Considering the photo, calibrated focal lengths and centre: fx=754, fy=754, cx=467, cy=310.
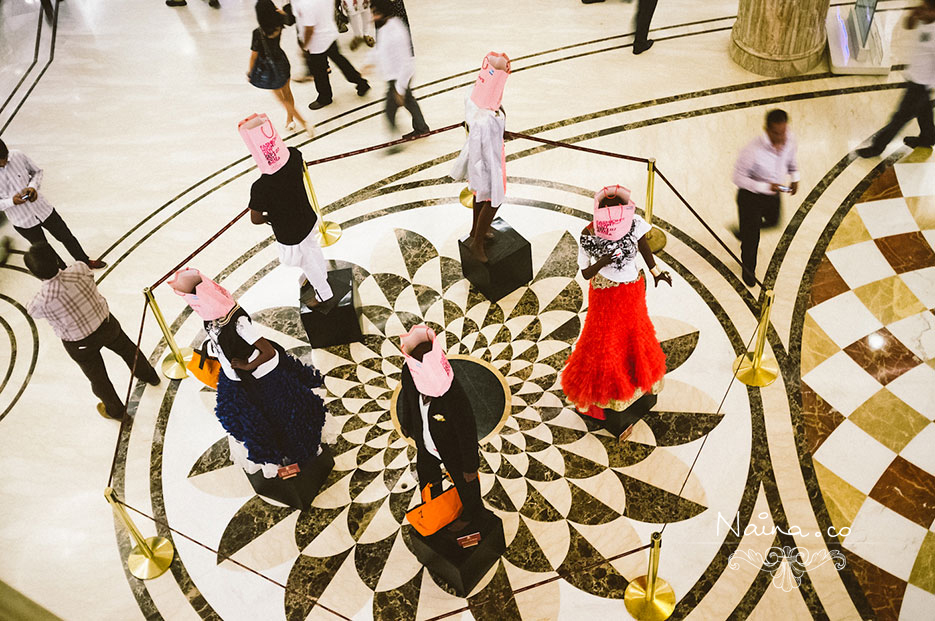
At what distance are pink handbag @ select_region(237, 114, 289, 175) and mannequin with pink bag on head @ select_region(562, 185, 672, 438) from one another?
1.77 meters

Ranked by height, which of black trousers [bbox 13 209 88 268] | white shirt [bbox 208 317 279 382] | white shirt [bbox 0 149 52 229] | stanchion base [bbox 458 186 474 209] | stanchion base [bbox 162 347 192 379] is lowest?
stanchion base [bbox 162 347 192 379]

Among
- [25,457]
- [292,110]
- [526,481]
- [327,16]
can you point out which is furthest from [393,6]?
[25,457]

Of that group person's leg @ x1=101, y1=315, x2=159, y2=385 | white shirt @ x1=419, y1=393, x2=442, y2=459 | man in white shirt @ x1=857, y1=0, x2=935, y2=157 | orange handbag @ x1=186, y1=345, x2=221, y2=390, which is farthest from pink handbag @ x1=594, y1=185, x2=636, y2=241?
man in white shirt @ x1=857, y1=0, x2=935, y2=157

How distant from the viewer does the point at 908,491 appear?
4121 mm

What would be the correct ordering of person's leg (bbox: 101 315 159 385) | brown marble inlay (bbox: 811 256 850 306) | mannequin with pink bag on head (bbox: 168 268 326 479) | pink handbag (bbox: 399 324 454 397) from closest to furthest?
pink handbag (bbox: 399 324 454 397)
mannequin with pink bag on head (bbox: 168 268 326 479)
person's leg (bbox: 101 315 159 385)
brown marble inlay (bbox: 811 256 850 306)

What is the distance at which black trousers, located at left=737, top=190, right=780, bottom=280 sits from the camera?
4953 mm

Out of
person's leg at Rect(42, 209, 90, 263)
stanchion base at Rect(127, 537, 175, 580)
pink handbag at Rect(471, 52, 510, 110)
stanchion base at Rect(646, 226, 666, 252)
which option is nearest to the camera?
stanchion base at Rect(127, 537, 175, 580)

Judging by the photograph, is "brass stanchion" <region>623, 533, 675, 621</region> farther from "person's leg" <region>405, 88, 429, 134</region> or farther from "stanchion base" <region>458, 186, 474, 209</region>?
"person's leg" <region>405, 88, 429, 134</region>

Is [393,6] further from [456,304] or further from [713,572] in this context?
[713,572]

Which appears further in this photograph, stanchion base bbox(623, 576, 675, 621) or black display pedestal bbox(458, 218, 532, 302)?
black display pedestal bbox(458, 218, 532, 302)

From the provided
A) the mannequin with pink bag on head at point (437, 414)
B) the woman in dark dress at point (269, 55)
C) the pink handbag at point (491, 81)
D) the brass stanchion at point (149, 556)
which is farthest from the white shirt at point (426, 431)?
the woman in dark dress at point (269, 55)

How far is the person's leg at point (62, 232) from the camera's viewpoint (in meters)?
5.71

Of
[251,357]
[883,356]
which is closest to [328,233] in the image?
[251,357]

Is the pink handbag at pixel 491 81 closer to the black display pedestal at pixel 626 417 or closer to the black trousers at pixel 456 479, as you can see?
the black display pedestal at pixel 626 417
